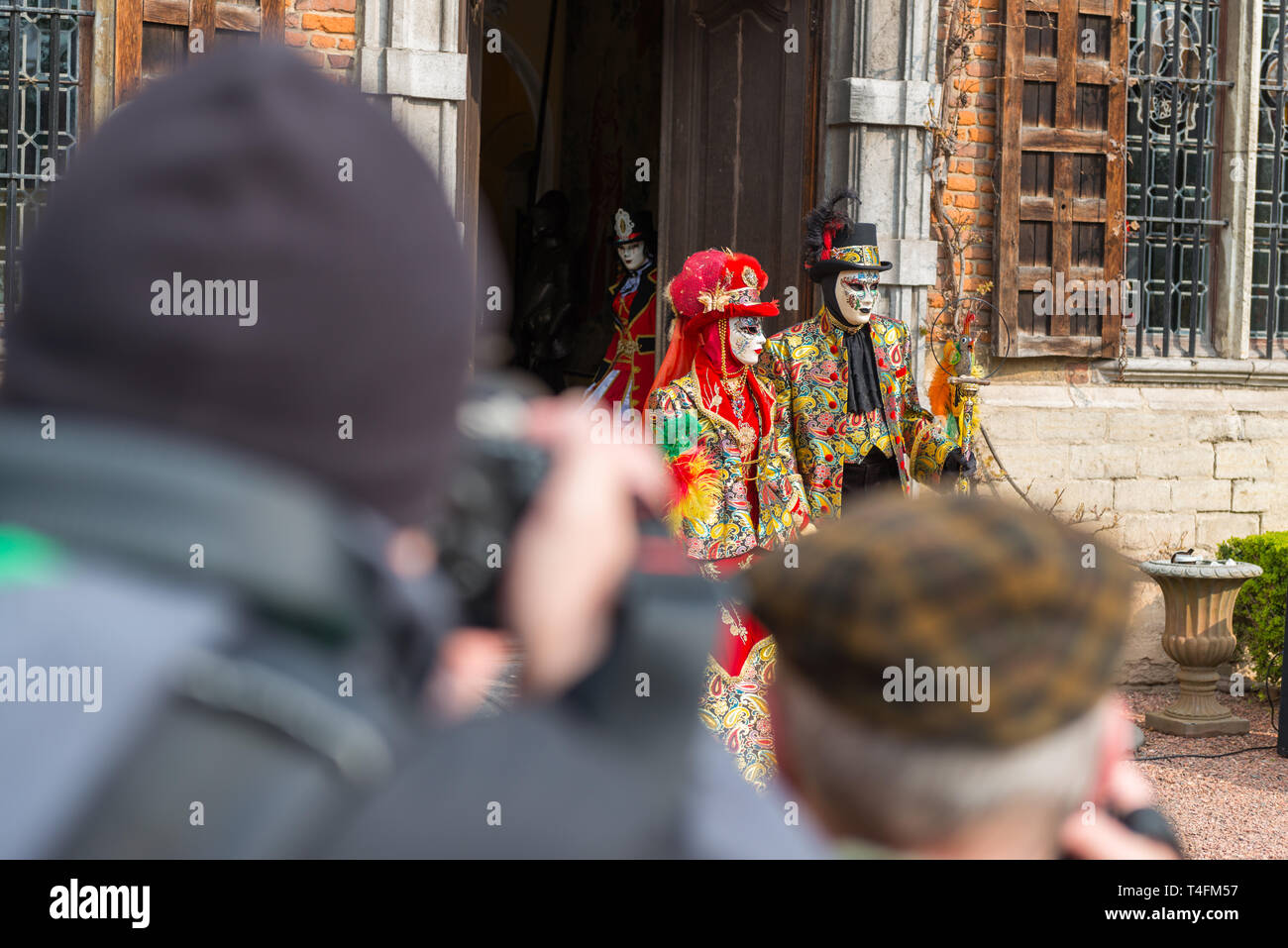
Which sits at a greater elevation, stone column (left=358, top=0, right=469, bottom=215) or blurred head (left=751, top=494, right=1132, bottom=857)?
stone column (left=358, top=0, right=469, bottom=215)

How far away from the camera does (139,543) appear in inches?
21.4

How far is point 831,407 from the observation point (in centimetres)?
558

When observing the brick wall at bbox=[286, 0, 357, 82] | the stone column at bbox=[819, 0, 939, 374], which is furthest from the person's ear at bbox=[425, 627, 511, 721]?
the stone column at bbox=[819, 0, 939, 374]

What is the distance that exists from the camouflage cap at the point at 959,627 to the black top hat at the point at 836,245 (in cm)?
486

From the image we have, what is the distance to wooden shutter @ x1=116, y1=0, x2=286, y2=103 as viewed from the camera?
19.1ft

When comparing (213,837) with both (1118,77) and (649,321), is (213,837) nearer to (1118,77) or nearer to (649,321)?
(1118,77)

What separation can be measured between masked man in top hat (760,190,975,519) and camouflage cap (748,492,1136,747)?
438 cm

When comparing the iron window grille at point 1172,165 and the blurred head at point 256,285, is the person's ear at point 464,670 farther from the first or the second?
the iron window grille at point 1172,165

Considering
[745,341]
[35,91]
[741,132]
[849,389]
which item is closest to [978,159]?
[741,132]

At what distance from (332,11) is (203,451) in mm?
5944

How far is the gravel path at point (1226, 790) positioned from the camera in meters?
4.95

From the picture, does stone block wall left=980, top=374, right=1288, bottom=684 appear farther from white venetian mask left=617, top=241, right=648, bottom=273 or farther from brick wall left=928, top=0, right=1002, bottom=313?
white venetian mask left=617, top=241, right=648, bottom=273

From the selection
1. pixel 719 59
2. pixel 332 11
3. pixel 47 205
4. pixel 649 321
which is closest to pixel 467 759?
pixel 47 205

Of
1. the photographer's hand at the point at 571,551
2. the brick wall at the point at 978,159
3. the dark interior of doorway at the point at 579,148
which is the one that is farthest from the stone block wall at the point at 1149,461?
the photographer's hand at the point at 571,551
